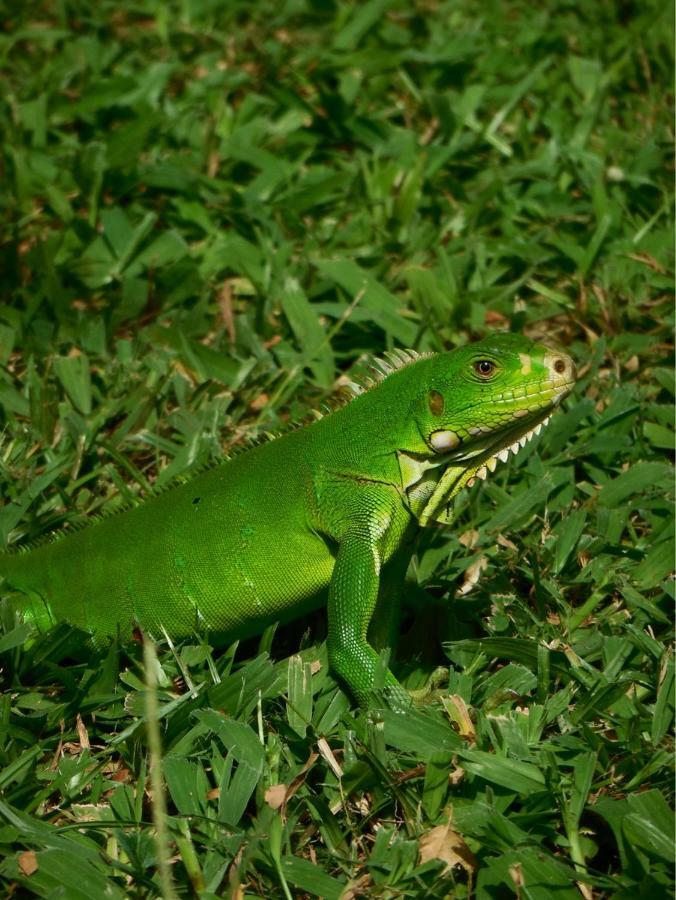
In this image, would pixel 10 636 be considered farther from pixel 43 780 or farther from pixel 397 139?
pixel 397 139

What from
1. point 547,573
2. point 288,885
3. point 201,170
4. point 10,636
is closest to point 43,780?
point 10,636

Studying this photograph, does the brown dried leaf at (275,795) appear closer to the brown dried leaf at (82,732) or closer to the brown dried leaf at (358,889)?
the brown dried leaf at (358,889)

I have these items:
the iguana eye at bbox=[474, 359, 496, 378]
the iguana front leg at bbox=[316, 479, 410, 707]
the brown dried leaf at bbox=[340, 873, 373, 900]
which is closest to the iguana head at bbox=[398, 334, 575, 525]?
the iguana eye at bbox=[474, 359, 496, 378]

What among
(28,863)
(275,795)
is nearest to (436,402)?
(275,795)

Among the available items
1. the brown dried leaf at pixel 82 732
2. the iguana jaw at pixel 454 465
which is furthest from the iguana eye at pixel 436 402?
the brown dried leaf at pixel 82 732

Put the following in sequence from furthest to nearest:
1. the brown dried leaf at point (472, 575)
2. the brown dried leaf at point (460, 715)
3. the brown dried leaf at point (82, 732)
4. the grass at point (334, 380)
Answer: the brown dried leaf at point (472, 575), the brown dried leaf at point (82, 732), the brown dried leaf at point (460, 715), the grass at point (334, 380)

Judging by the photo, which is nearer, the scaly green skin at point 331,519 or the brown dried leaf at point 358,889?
the brown dried leaf at point 358,889

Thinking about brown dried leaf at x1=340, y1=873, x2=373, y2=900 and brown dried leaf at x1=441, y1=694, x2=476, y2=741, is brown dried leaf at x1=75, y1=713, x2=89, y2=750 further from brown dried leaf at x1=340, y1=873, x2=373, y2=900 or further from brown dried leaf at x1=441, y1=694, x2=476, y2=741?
brown dried leaf at x1=441, y1=694, x2=476, y2=741
